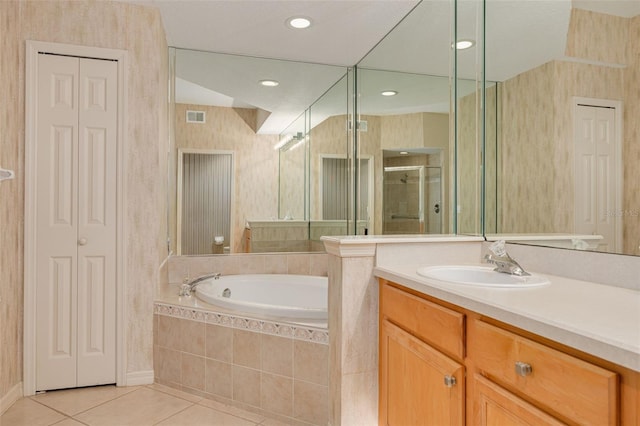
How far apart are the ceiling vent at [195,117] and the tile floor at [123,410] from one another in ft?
6.99

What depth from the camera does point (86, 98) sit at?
2578 mm

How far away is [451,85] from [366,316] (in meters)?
1.53

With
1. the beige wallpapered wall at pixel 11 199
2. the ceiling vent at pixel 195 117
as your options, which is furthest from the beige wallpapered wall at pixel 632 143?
the ceiling vent at pixel 195 117

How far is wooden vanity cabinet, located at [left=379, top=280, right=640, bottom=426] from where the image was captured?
2.74ft

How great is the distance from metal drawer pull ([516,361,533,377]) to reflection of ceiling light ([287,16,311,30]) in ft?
8.23

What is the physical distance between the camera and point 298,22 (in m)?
2.83

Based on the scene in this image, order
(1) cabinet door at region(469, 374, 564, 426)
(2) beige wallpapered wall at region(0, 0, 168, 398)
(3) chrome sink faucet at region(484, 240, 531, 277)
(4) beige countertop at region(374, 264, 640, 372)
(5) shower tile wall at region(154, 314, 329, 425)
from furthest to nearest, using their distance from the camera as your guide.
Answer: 1. (2) beige wallpapered wall at region(0, 0, 168, 398)
2. (5) shower tile wall at region(154, 314, 329, 425)
3. (3) chrome sink faucet at region(484, 240, 531, 277)
4. (1) cabinet door at region(469, 374, 564, 426)
5. (4) beige countertop at region(374, 264, 640, 372)

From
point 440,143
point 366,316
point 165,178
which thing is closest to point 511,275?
point 366,316

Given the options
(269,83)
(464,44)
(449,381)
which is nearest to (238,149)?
(269,83)

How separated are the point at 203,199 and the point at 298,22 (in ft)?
5.39

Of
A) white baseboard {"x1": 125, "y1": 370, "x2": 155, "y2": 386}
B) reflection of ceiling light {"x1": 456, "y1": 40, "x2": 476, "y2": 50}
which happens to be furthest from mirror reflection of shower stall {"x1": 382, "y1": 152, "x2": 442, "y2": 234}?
white baseboard {"x1": 125, "y1": 370, "x2": 155, "y2": 386}

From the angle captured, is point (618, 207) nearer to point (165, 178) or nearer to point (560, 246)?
point (560, 246)

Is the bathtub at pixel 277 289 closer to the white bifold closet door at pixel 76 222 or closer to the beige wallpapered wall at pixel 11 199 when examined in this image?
the white bifold closet door at pixel 76 222

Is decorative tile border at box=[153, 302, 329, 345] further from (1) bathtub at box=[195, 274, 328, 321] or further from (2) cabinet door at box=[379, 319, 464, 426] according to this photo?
(1) bathtub at box=[195, 274, 328, 321]
